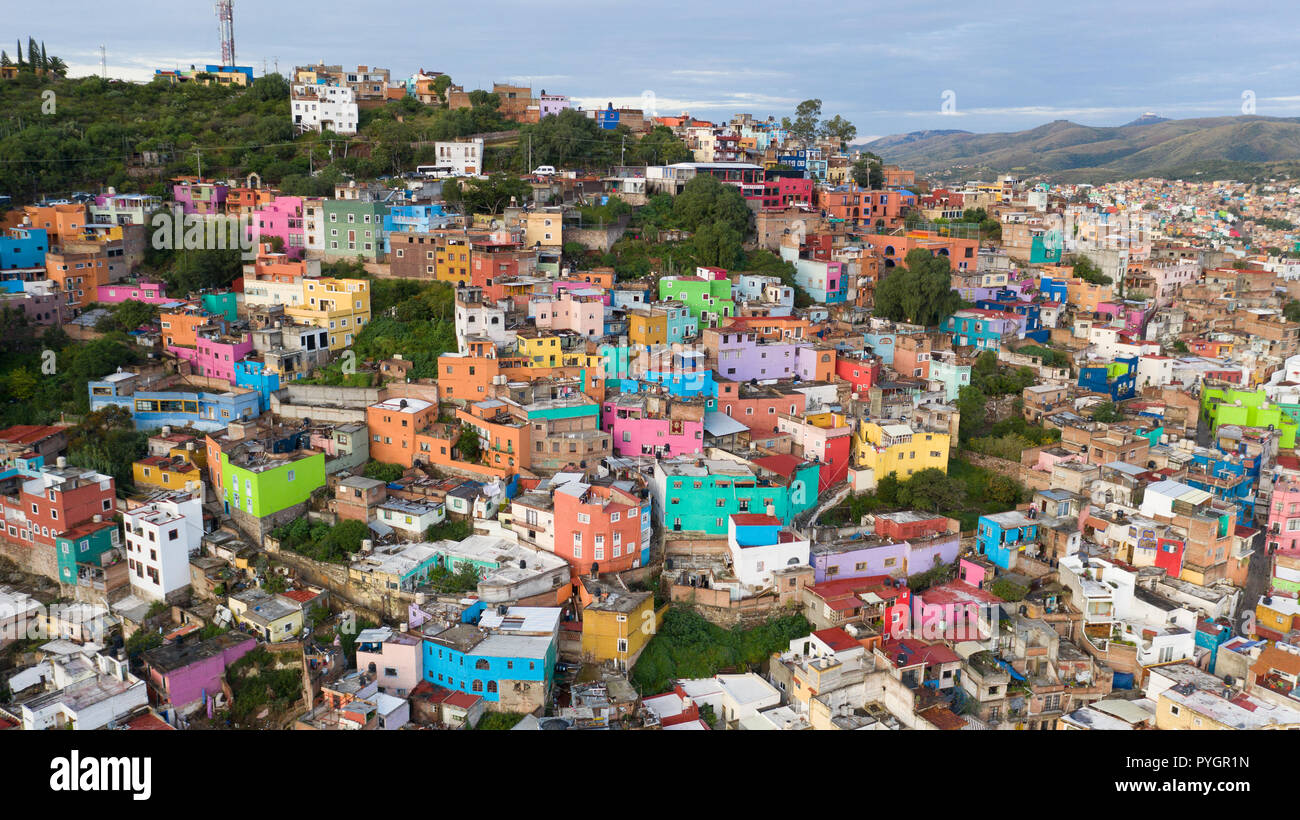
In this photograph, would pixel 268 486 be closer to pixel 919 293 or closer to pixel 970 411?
pixel 970 411

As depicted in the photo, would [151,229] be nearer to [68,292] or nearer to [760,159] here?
[68,292]

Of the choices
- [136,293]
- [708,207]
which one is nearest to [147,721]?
[136,293]

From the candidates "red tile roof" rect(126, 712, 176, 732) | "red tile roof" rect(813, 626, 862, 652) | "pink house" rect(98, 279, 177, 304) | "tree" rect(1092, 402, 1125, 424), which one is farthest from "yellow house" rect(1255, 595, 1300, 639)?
"pink house" rect(98, 279, 177, 304)

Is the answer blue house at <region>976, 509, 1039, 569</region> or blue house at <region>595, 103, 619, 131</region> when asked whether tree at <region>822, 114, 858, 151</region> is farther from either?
blue house at <region>976, 509, 1039, 569</region>

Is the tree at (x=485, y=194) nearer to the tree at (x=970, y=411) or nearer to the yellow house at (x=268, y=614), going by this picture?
the tree at (x=970, y=411)

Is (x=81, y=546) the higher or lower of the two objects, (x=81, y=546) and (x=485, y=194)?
the lower

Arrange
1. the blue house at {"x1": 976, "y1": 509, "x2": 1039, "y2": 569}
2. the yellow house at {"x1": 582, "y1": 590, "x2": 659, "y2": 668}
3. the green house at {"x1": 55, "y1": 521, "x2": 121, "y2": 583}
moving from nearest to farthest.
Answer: the yellow house at {"x1": 582, "y1": 590, "x2": 659, "y2": 668}, the green house at {"x1": 55, "y1": 521, "x2": 121, "y2": 583}, the blue house at {"x1": 976, "y1": 509, "x2": 1039, "y2": 569}
